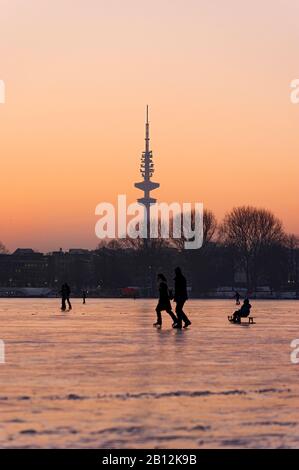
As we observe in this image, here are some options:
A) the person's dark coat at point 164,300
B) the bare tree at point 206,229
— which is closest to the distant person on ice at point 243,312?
the person's dark coat at point 164,300

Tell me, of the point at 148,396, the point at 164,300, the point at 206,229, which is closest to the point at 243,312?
the point at 164,300

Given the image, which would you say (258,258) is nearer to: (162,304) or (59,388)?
(162,304)

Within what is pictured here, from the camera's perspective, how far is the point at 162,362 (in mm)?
16391

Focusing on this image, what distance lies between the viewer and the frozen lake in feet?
28.7

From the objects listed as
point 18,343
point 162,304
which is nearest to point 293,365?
point 18,343

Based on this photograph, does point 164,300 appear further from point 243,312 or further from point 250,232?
point 250,232

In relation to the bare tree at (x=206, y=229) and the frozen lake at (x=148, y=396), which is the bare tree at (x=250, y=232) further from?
the frozen lake at (x=148, y=396)

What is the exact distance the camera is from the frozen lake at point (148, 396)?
8.75 metres

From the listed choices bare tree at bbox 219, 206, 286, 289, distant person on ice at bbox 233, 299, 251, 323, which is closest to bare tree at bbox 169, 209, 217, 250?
bare tree at bbox 219, 206, 286, 289

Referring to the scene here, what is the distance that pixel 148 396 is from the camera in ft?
38.0

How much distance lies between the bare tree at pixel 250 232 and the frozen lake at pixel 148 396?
121 meters

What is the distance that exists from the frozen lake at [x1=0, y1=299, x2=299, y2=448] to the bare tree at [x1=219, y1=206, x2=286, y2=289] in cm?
12083

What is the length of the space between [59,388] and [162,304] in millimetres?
17931

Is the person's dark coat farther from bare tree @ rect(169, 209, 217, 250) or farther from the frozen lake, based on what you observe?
bare tree @ rect(169, 209, 217, 250)
